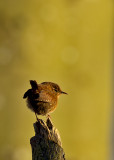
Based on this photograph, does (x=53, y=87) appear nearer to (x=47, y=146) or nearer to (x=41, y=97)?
(x=41, y=97)

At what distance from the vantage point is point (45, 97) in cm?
315

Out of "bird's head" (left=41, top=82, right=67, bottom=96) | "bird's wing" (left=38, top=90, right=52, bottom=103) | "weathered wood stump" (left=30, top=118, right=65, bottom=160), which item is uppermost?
"bird's head" (left=41, top=82, right=67, bottom=96)

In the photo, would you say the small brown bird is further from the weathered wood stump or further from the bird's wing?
the weathered wood stump

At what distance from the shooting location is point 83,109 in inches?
181

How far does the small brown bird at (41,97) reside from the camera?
A: 3.08m

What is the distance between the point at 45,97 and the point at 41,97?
0.23 feet

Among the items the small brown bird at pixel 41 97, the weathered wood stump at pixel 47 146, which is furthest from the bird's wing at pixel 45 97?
the weathered wood stump at pixel 47 146

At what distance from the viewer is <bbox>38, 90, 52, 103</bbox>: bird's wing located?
3.09m

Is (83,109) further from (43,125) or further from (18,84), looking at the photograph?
(43,125)

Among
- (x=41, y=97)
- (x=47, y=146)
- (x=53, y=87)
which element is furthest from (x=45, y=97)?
(x=47, y=146)

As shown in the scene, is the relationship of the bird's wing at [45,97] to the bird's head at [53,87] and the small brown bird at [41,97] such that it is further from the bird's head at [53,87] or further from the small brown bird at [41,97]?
the bird's head at [53,87]

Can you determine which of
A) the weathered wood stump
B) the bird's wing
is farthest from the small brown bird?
the weathered wood stump

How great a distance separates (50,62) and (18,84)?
15.1 inches

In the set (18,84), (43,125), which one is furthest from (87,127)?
(43,125)
